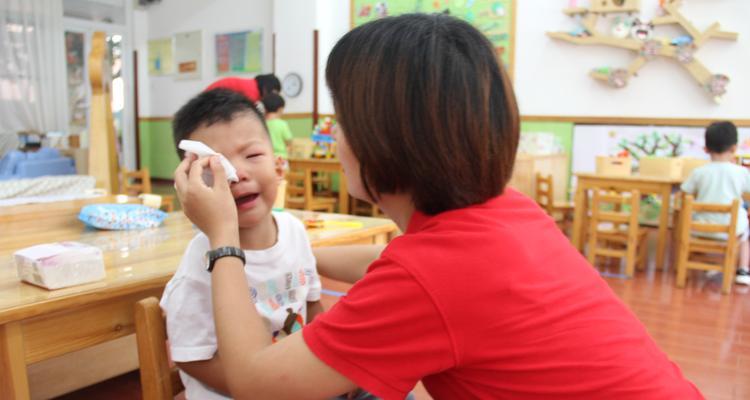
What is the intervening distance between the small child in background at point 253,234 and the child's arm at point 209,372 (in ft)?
0.05

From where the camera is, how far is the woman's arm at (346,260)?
4.17ft

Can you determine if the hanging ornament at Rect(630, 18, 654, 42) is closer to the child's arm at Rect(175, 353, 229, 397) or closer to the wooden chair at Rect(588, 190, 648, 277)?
the wooden chair at Rect(588, 190, 648, 277)

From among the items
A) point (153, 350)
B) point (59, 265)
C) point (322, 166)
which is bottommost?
point (322, 166)

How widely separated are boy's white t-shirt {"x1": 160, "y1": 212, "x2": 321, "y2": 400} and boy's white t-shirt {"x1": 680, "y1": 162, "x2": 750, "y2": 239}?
3588 mm

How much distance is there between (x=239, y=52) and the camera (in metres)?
8.41

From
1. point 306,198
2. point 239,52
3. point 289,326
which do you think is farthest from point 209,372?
point 239,52

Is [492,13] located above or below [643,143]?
above

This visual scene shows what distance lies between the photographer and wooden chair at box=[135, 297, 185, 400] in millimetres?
947

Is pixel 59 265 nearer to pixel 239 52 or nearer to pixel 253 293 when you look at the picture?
pixel 253 293

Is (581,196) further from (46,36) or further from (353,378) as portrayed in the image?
(46,36)

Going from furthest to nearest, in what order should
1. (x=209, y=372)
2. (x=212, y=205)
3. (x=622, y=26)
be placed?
(x=622, y=26) < (x=209, y=372) < (x=212, y=205)

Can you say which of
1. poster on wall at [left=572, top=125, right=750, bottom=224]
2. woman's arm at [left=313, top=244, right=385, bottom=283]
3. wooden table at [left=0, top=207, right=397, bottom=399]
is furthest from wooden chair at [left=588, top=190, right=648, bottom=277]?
woman's arm at [left=313, top=244, right=385, bottom=283]

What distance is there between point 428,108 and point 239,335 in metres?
0.38

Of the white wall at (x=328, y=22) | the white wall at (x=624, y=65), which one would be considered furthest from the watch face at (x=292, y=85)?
the white wall at (x=624, y=65)
